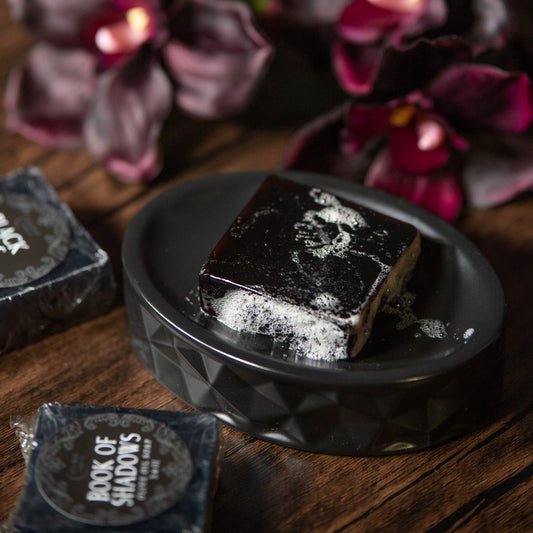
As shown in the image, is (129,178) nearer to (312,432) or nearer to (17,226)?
(17,226)

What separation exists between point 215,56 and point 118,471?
399mm

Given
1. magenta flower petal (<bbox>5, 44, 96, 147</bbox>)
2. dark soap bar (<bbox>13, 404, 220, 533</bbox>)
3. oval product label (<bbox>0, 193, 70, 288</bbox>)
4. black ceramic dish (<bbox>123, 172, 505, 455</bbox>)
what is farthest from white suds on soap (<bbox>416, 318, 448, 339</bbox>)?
magenta flower petal (<bbox>5, 44, 96, 147</bbox>)

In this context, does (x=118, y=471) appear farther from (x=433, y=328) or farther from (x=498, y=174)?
(x=498, y=174)

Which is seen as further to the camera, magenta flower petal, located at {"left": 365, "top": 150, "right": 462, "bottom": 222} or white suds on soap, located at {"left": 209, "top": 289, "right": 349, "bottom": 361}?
magenta flower petal, located at {"left": 365, "top": 150, "right": 462, "bottom": 222}

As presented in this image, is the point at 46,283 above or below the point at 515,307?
above

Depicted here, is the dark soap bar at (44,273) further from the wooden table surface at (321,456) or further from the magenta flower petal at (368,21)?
the magenta flower petal at (368,21)

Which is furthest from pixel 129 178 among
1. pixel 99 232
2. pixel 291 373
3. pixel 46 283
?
pixel 291 373

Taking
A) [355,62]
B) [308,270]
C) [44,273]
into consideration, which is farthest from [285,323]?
[355,62]

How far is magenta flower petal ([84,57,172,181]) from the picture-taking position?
0.68 meters

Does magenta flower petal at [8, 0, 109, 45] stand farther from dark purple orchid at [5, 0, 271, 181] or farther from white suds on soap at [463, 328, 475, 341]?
white suds on soap at [463, 328, 475, 341]

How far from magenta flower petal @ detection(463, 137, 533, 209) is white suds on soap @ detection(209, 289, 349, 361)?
28 cm

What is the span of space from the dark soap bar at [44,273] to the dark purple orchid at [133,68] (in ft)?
0.40

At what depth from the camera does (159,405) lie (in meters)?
0.52

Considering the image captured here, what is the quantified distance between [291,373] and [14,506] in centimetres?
19
